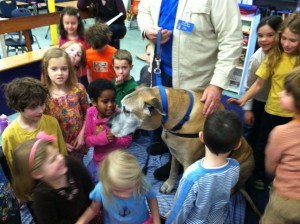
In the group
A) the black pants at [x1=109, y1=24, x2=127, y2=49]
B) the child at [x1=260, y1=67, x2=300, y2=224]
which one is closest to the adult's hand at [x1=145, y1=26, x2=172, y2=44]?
the child at [x1=260, y1=67, x2=300, y2=224]

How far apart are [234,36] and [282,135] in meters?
0.93

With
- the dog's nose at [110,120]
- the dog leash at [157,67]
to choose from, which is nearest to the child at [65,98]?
the dog's nose at [110,120]

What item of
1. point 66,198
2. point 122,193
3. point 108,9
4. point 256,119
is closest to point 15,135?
point 66,198

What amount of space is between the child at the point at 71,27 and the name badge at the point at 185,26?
74.6 inches

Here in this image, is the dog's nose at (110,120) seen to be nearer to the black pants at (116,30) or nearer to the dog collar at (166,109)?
the dog collar at (166,109)

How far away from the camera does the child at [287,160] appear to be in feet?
4.76

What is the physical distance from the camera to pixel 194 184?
157 cm

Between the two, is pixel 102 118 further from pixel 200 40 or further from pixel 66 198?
pixel 200 40

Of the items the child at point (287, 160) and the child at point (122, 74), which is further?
the child at point (122, 74)

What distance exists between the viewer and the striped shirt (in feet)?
5.13

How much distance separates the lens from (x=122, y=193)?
1.54 metres

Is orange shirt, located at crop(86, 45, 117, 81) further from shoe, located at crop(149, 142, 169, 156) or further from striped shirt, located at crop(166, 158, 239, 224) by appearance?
striped shirt, located at crop(166, 158, 239, 224)

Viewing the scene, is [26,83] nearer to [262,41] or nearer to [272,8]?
[262,41]

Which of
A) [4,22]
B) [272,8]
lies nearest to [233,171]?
[272,8]
